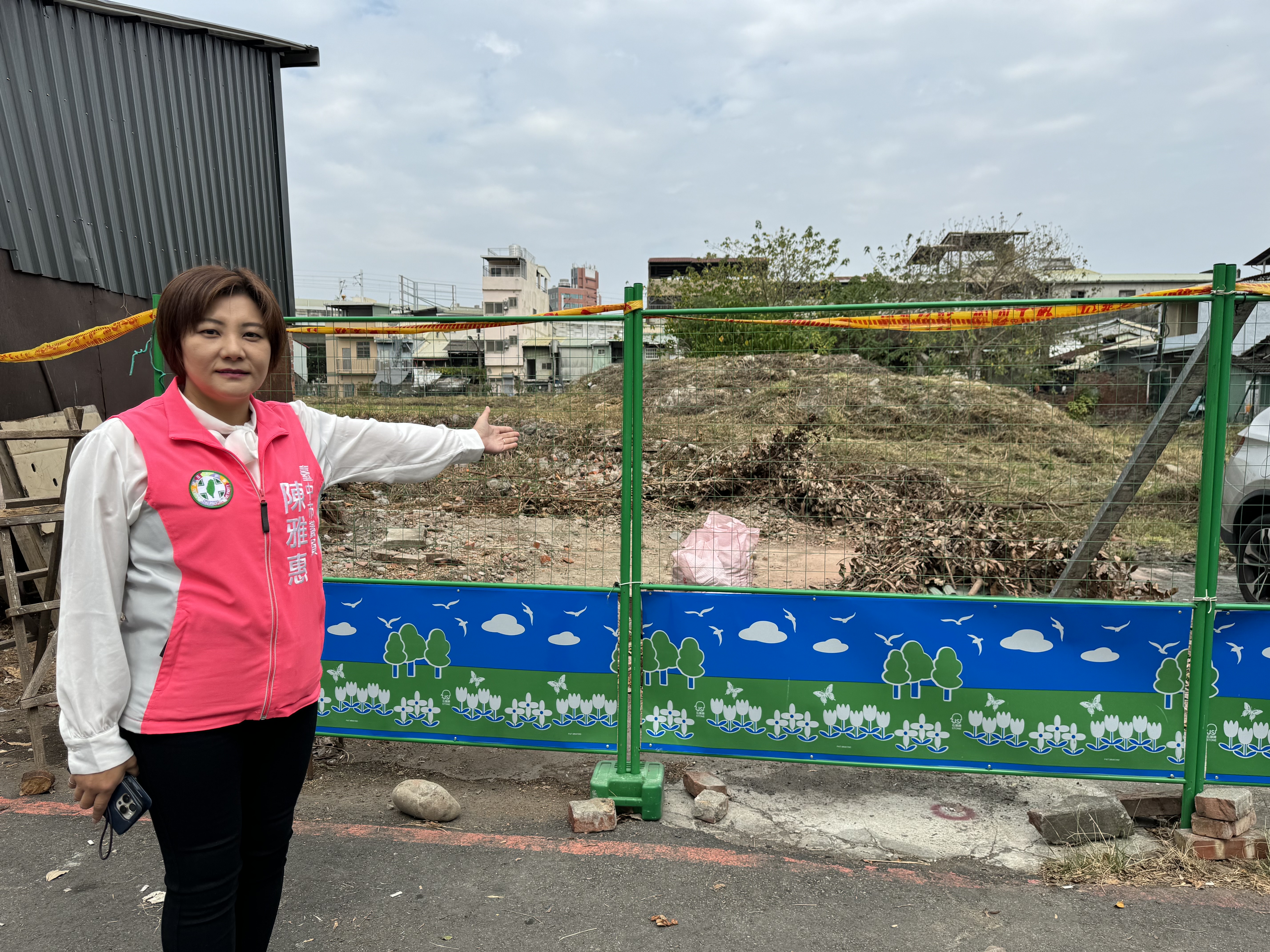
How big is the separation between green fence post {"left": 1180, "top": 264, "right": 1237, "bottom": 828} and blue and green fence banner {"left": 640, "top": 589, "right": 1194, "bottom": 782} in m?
0.05

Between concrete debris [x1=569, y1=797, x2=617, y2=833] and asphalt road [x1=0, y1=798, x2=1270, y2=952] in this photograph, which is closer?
asphalt road [x1=0, y1=798, x2=1270, y2=952]

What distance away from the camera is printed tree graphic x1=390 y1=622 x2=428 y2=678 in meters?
3.62

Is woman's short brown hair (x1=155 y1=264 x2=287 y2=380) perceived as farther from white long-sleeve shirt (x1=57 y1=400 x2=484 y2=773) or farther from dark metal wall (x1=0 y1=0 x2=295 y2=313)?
dark metal wall (x1=0 y1=0 x2=295 y2=313)

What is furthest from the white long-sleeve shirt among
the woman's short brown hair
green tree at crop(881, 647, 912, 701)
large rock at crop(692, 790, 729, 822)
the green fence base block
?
green tree at crop(881, 647, 912, 701)

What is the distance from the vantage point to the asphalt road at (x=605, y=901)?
107 inches

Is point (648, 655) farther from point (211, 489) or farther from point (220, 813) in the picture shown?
point (211, 489)

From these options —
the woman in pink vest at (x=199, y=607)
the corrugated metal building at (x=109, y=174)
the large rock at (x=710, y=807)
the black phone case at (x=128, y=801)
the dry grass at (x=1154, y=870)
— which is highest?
the corrugated metal building at (x=109, y=174)

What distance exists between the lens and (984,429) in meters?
3.51

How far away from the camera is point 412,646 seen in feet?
11.9

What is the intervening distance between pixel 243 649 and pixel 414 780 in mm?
2081

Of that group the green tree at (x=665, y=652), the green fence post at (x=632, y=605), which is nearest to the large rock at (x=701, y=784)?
the green fence post at (x=632, y=605)

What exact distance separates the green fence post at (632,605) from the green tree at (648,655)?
0.02 metres

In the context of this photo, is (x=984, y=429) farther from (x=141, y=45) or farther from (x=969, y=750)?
(x=141, y=45)

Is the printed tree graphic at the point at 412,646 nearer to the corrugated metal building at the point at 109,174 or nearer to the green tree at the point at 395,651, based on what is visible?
the green tree at the point at 395,651
